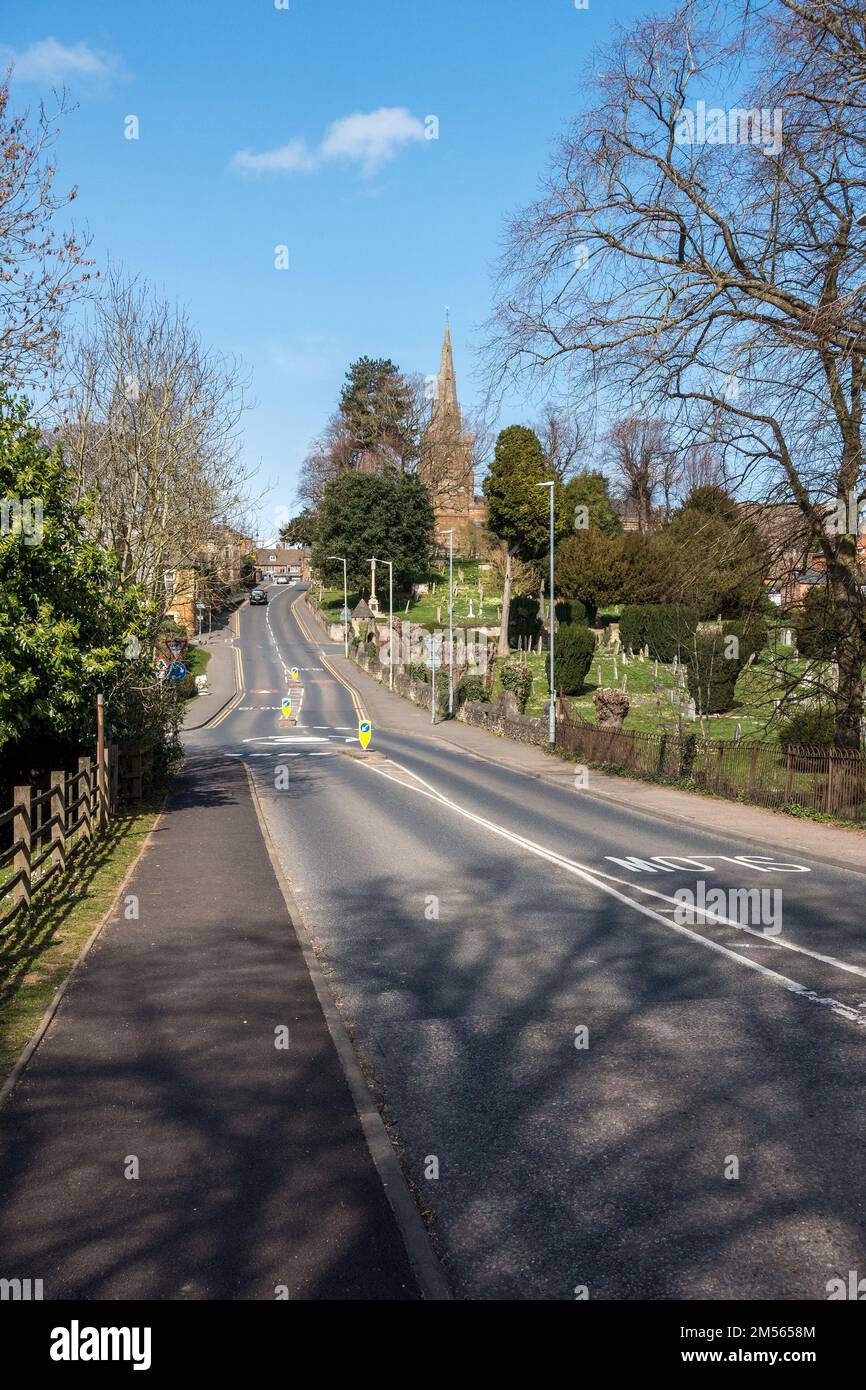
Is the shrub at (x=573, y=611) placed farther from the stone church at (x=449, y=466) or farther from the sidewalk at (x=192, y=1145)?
the sidewalk at (x=192, y=1145)

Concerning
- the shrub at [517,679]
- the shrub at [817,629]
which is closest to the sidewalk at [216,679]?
the shrub at [517,679]

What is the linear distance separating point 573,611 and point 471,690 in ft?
88.6

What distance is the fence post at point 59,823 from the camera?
13938 mm

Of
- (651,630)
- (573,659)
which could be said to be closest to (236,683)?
(573,659)

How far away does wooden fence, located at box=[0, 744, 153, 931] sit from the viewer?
11.9 meters

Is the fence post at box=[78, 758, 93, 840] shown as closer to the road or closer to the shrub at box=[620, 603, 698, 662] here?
the road

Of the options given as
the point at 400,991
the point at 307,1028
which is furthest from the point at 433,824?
the point at 307,1028

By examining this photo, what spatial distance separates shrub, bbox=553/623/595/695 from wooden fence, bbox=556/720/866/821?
80.2ft

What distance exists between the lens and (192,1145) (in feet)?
20.1

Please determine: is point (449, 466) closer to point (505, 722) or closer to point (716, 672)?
point (716, 672)

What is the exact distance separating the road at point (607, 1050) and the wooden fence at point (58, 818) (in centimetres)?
327

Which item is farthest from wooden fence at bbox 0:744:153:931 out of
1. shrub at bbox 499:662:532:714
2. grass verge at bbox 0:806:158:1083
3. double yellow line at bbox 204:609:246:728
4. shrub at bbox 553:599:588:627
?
shrub at bbox 553:599:588:627
